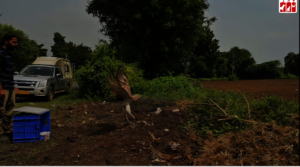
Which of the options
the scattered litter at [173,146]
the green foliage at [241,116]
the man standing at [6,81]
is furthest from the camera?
the man standing at [6,81]

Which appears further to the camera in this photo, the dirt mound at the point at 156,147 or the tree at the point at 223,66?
the tree at the point at 223,66

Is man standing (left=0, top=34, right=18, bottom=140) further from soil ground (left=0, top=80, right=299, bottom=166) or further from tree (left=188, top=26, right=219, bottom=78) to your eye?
tree (left=188, top=26, right=219, bottom=78)

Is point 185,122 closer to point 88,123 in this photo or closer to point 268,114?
point 268,114

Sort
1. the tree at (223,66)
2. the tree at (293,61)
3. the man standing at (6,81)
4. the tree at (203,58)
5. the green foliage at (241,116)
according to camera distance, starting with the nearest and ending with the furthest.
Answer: the tree at (293,61) < the green foliage at (241,116) < the man standing at (6,81) < the tree at (203,58) < the tree at (223,66)

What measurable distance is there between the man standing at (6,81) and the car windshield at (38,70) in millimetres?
7071

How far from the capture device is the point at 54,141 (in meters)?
4.58

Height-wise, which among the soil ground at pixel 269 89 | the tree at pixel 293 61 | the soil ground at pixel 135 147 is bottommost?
the soil ground at pixel 135 147

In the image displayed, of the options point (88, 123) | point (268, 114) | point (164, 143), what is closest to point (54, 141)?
point (88, 123)

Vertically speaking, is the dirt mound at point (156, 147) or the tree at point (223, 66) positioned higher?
the tree at point (223, 66)

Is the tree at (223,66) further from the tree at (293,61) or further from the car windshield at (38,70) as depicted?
the tree at (293,61)

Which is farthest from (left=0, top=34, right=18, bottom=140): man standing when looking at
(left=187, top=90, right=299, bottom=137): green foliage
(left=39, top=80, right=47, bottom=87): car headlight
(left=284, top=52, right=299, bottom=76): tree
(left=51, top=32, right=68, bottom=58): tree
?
(left=51, top=32, right=68, bottom=58): tree

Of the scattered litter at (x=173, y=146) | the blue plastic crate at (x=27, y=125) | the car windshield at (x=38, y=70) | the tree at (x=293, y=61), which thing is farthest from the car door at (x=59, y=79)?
the tree at (x=293, y=61)

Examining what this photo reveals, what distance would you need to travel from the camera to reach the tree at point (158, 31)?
52.8 feet

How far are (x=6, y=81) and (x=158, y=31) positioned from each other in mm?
13629
